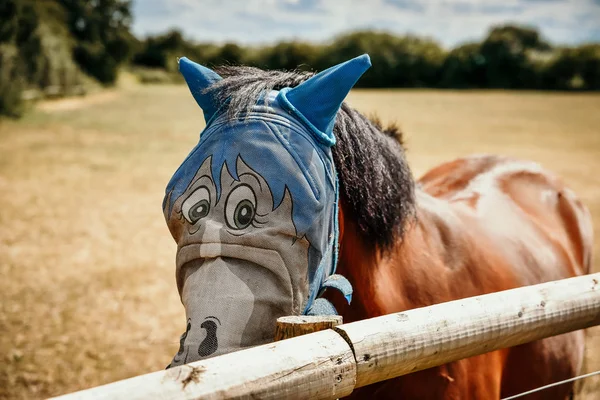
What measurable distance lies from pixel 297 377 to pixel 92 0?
45.0m

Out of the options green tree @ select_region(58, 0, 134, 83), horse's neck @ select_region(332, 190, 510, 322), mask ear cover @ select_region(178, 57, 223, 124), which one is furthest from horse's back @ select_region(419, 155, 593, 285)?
green tree @ select_region(58, 0, 134, 83)

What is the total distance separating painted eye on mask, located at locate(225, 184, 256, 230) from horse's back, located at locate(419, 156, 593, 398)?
133 cm

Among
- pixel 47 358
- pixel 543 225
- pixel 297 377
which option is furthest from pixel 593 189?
pixel 297 377

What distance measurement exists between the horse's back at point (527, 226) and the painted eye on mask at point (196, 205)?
142cm

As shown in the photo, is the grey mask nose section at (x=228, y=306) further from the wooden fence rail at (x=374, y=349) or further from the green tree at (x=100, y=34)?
the green tree at (x=100, y=34)

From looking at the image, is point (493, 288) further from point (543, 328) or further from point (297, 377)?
point (297, 377)

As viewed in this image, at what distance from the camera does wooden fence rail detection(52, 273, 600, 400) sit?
1014mm

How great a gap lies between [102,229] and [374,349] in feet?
24.7

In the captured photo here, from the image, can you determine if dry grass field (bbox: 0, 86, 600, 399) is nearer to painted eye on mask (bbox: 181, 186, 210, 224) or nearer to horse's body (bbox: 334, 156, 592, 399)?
horse's body (bbox: 334, 156, 592, 399)

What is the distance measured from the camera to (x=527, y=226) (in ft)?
9.23

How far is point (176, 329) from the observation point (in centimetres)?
495

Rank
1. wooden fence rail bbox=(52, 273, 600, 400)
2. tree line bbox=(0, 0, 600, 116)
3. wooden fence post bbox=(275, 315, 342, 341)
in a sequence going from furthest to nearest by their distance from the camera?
1. tree line bbox=(0, 0, 600, 116)
2. wooden fence post bbox=(275, 315, 342, 341)
3. wooden fence rail bbox=(52, 273, 600, 400)

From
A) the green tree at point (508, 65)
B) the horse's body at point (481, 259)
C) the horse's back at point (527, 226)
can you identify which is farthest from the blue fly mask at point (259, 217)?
the green tree at point (508, 65)

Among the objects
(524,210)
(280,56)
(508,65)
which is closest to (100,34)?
(280,56)
